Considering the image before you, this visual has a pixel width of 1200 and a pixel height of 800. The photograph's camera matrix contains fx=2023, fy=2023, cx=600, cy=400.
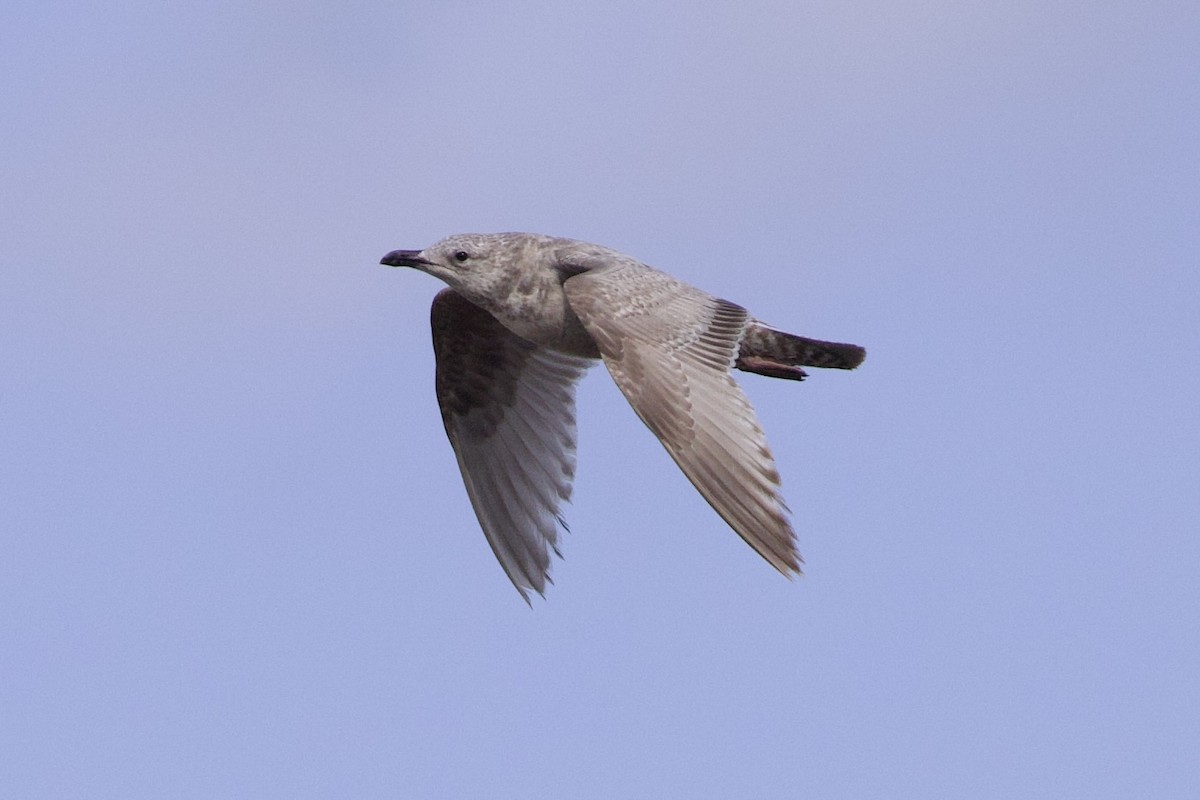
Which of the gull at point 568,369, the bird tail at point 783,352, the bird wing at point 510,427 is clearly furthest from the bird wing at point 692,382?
the bird wing at point 510,427

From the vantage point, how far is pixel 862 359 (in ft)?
51.9

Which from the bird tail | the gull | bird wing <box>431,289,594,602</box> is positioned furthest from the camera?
bird wing <box>431,289,594,602</box>

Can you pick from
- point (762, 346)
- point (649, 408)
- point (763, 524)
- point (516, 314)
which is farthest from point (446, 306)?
point (763, 524)

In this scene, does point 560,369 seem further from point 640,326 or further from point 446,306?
point 640,326

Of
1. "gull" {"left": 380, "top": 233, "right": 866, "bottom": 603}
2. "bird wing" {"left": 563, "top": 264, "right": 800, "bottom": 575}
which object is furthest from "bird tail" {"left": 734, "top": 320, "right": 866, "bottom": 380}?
"bird wing" {"left": 563, "top": 264, "right": 800, "bottom": 575}

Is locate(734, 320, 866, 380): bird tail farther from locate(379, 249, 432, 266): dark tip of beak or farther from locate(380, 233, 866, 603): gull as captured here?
locate(379, 249, 432, 266): dark tip of beak

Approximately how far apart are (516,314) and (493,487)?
9.05 feet

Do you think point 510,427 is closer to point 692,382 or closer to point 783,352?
point 783,352

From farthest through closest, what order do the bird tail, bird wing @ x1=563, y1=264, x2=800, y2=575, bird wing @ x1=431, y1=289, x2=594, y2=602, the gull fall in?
1. bird wing @ x1=431, y1=289, x2=594, y2=602
2. the bird tail
3. the gull
4. bird wing @ x1=563, y1=264, x2=800, y2=575

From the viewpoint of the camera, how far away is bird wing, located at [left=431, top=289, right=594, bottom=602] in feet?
57.5

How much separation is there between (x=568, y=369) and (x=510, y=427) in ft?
2.38

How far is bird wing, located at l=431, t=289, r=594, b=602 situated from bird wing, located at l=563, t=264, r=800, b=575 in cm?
302

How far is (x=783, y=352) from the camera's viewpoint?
1541 centimetres

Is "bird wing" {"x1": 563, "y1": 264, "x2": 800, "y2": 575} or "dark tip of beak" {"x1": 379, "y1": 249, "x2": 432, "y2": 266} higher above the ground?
"dark tip of beak" {"x1": 379, "y1": 249, "x2": 432, "y2": 266}
